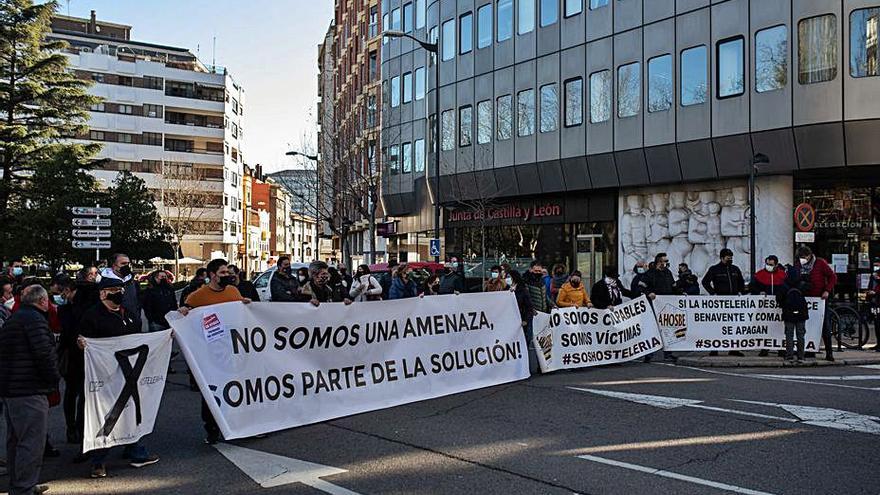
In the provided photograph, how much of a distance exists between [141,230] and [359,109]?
1999 cm

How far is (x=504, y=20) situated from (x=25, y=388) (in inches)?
1225

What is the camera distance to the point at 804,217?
877 inches

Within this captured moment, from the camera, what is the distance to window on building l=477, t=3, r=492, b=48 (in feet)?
117

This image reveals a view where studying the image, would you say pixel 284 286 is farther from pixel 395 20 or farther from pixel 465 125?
pixel 395 20

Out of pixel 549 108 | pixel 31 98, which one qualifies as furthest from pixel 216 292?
pixel 31 98

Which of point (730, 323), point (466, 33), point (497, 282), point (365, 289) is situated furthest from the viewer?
point (466, 33)

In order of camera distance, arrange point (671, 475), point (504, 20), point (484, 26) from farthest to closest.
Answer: point (484, 26) → point (504, 20) → point (671, 475)

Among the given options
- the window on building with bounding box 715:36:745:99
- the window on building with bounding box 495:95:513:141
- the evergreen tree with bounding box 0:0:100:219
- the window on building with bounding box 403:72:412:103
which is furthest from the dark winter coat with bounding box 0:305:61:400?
the window on building with bounding box 403:72:412:103

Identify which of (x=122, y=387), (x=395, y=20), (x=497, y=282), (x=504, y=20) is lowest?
(x=122, y=387)

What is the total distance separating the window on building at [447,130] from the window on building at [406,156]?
5.05m

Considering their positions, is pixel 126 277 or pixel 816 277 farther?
pixel 816 277

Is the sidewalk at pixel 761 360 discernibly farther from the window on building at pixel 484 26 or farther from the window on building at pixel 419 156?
the window on building at pixel 419 156

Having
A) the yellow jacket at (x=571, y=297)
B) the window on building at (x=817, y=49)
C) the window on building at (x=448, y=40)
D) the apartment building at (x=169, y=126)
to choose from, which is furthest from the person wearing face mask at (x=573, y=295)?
the apartment building at (x=169, y=126)

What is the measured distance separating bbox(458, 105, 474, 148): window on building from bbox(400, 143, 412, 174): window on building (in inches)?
265
